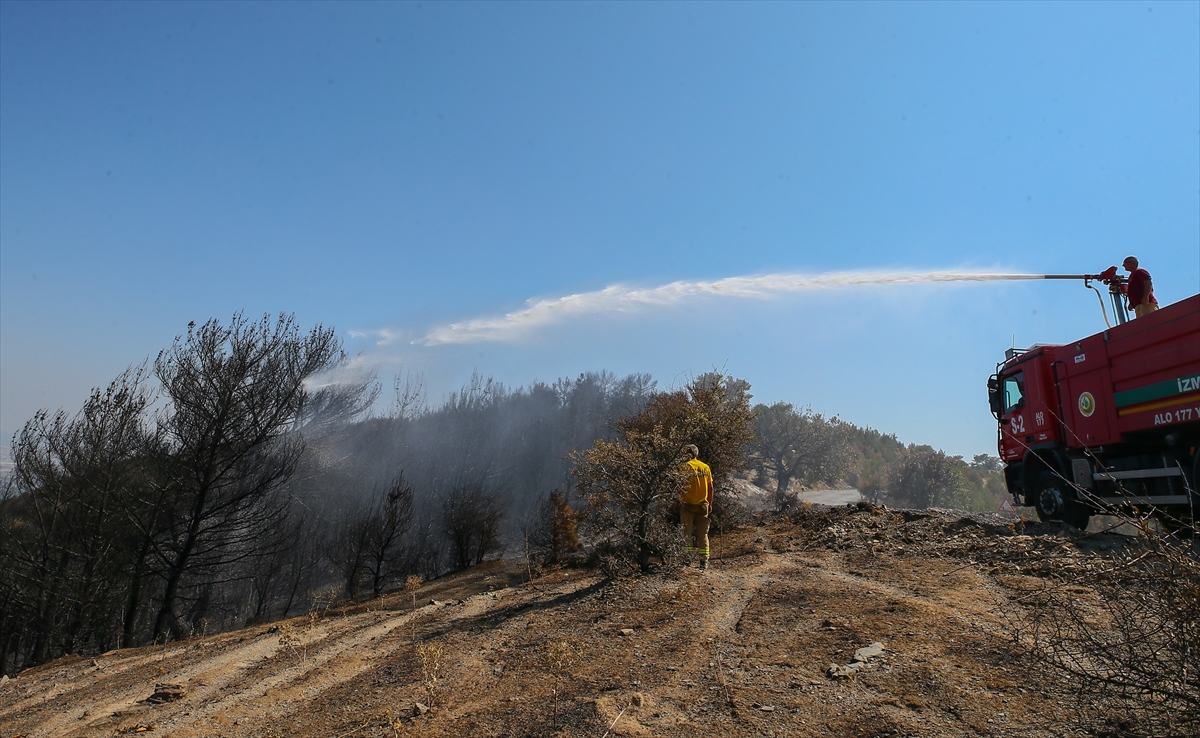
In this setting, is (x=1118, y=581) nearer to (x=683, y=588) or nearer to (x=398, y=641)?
(x=683, y=588)

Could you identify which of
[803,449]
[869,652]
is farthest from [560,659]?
[803,449]

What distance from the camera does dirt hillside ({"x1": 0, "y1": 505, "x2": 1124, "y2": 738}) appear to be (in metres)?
3.75

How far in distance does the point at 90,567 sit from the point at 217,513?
451 centimetres

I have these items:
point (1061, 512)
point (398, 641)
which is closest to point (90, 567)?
point (398, 641)

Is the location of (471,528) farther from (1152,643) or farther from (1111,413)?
(1152,643)

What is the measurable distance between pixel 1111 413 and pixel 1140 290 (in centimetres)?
211

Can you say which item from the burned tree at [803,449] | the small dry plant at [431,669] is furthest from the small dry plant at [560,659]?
the burned tree at [803,449]

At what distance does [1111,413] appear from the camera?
34.0ft

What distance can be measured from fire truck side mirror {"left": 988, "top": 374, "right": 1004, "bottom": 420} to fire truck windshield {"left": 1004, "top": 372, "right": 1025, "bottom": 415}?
0.16 m

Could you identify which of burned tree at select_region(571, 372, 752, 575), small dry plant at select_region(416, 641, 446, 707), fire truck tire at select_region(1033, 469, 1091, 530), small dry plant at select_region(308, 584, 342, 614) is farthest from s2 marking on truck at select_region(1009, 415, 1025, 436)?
small dry plant at select_region(308, 584, 342, 614)

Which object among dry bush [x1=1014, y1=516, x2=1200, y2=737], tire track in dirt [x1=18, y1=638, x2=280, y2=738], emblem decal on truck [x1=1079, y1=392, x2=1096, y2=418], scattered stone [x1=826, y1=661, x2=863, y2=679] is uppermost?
emblem decal on truck [x1=1079, y1=392, x2=1096, y2=418]

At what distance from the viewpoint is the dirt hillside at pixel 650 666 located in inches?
147

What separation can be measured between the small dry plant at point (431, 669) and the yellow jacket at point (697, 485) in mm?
3858

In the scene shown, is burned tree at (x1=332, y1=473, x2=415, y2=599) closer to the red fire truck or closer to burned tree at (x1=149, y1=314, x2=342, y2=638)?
burned tree at (x1=149, y1=314, x2=342, y2=638)
